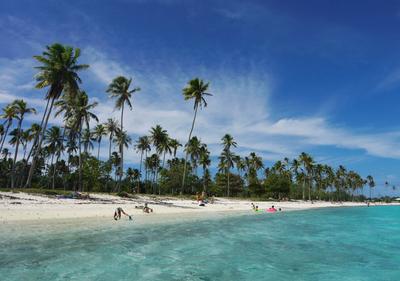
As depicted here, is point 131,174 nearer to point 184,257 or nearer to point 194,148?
point 194,148

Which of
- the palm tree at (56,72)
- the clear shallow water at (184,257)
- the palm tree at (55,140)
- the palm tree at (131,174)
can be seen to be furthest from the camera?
the palm tree at (131,174)

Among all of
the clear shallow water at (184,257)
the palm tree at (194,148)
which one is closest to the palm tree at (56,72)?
the clear shallow water at (184,257)

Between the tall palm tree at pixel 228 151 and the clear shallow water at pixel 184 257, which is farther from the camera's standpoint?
the tall palm tree at pixel 228 151

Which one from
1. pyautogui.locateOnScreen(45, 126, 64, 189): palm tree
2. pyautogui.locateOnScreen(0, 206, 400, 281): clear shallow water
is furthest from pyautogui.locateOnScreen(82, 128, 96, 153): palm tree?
pyautogui.locateOnScreen(0, 206, 400, 281): clear shallow water

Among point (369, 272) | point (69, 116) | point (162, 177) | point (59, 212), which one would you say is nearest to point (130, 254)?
point (369, 272)

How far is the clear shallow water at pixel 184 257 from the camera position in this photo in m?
10.4

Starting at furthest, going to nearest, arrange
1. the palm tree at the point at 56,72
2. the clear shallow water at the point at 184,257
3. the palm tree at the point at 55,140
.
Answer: the palm tree at the point at 55,140
the palm tree at the point at 56,72
the clear shallow water at the point at 184,257

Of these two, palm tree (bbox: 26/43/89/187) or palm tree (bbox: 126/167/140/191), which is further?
palm tree (bbox: 126/167/140/191)

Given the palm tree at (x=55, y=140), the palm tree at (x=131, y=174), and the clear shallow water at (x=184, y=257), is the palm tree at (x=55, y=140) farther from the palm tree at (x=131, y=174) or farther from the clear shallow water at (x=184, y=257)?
the clear shallow water at (x=184, y=257)

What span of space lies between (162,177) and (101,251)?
65904 millimetres

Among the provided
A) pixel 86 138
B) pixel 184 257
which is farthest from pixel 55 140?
pixel 184 257

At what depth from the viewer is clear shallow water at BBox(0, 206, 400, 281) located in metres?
10.4

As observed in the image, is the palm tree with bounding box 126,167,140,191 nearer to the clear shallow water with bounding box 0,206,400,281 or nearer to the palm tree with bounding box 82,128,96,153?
the palm tree with bounding box 82,128,96,153

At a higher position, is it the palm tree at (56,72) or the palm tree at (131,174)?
the palm tree at (56,72)
